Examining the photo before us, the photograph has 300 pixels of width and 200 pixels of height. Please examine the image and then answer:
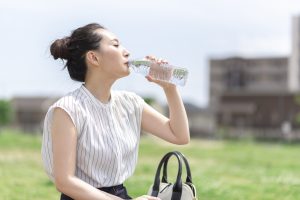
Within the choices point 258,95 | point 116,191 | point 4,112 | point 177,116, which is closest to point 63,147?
point 116,191

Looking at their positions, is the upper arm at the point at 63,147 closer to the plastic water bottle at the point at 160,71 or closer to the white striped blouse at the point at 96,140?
the white striped blouse at the point at 96,140

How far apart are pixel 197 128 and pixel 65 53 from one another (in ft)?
266

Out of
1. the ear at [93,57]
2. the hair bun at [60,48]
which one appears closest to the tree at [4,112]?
the hair bun at [60,48]

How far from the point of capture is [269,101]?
7538 cm

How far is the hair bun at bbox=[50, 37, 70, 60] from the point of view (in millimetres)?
3154

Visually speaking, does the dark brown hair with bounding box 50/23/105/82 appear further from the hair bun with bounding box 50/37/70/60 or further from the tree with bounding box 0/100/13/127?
the tree with bounding box 0/100/13/127

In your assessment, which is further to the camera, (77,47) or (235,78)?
(235,78)

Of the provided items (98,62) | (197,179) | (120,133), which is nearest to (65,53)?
(98,62)

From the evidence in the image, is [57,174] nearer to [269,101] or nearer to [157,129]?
[157,129]

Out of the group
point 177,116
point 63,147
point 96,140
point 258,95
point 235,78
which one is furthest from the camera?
point 235,78

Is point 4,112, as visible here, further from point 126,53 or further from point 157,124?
point 126,53

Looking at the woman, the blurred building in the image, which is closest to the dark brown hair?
the woman

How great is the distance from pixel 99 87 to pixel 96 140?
0.28m

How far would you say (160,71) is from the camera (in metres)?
3.16
